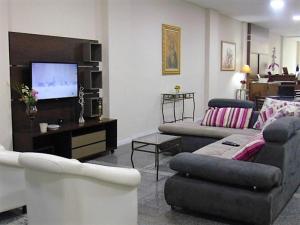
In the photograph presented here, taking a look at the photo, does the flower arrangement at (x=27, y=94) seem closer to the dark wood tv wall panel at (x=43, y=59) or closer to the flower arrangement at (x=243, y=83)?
the dark wood tv wall panel at (x=43, y=59)

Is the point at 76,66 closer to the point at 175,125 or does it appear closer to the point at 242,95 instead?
the point at 175,125

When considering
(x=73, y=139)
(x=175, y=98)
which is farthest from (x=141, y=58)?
(x=73, y=139)

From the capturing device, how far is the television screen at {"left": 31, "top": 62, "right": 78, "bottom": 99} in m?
4.54

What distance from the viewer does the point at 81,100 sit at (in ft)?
17.4

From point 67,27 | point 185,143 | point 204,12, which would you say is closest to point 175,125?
point 185,143

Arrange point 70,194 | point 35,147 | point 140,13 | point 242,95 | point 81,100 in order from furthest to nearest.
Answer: point 242,95 < point 140,13 < point 81,100 < point 35,147 < point 70,194

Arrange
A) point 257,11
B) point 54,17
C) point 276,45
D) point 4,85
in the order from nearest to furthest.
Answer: point 4,85 < point 54,17 < point 257,11 < point 276,45

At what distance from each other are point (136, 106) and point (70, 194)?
425 centimetres

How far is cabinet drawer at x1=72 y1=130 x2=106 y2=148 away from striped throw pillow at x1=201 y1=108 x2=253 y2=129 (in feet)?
4.98

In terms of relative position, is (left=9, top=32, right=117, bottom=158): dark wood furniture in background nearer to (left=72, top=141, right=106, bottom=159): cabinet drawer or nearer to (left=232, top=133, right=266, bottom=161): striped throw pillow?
(left=72, top=141, right=106, bottom=159): cabinet drawer

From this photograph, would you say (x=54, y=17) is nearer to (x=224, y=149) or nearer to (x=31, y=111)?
(x=31, y=111)

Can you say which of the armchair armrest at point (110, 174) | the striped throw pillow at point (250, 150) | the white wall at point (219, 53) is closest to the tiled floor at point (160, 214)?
the striped throw pillow at point (250, 150)

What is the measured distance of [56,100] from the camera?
195 inches

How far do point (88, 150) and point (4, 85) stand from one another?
1.47 m
